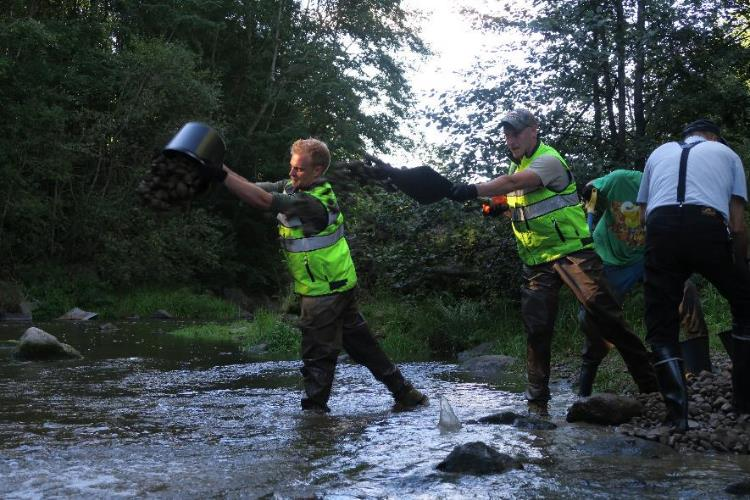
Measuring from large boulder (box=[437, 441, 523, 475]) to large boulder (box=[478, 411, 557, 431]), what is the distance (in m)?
1.16

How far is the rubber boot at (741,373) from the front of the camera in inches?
206

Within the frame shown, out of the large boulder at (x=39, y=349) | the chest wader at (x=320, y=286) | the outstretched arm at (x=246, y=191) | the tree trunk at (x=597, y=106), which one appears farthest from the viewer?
the tree trunk at (x=597, y=106)

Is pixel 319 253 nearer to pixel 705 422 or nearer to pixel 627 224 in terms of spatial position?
pixel 627 224

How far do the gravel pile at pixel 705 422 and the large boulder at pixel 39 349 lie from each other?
7289 mm

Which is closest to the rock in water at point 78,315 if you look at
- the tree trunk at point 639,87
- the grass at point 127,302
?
the grass at point 127,302

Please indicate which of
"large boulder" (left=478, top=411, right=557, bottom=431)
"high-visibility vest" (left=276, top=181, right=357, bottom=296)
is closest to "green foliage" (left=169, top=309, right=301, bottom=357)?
"high-visibility vest" (left=276, top=181, right=357, bottom=296)

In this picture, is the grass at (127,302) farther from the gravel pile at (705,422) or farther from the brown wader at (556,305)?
the gravel pile at (705,422)

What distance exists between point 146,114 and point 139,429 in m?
→ 23.7

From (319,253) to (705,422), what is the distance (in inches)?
109

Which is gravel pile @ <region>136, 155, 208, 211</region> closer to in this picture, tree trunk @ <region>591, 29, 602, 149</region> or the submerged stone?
tree trunk @ <region>591, 29, 602, 149</region>

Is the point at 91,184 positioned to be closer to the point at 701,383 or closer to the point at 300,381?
the point at 300,381

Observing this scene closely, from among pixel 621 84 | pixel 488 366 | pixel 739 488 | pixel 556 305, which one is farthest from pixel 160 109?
pixel 739 488

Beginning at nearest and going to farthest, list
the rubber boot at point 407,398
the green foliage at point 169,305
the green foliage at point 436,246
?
the rubber boot at point 407,398
the green foliage at point 436,246
the green foliage at point 169,305

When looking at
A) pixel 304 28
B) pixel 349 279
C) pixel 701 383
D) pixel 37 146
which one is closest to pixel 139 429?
pixel 349 279
